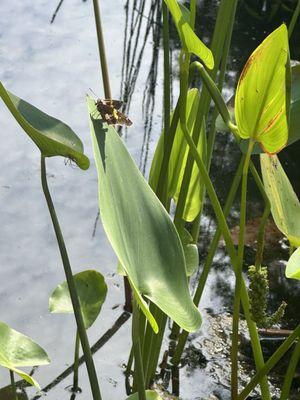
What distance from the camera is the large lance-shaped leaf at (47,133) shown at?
0.88 metres

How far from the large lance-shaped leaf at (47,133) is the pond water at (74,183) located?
59 cm

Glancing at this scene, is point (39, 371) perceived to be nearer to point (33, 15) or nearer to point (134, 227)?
point (134, 227)

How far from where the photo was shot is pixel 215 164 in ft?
7.10

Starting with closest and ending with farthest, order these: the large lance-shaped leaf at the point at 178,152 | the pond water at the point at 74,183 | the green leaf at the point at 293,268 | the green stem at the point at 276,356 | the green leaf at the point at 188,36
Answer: the green leaf at the point at 293,268, the green leaf at the point at 188,36, the green stem at the point at 276,356, the large lance-shaped leaf at the point at 178,152, the pond water at the point at 74,183

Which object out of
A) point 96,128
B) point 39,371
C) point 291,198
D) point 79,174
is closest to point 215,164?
point 79,174

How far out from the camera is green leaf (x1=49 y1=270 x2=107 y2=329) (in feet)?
4.17

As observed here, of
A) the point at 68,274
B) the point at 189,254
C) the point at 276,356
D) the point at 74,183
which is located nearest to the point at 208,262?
the point at 189,254

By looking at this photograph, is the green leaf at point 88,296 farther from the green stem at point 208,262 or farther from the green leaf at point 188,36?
the green leaf at point 188,36

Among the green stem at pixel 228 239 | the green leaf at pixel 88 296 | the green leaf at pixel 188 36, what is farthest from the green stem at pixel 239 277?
the green leaf at pixel 88 296

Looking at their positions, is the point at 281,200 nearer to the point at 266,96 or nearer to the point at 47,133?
the point at 266,96

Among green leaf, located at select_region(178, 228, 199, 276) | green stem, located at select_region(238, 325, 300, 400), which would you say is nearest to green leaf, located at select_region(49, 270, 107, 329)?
green leaf, located at select_region(178, 228, 199, 276)

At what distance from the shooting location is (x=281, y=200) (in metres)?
1.10

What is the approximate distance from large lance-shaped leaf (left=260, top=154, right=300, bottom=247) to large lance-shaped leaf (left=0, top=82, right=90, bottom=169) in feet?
0.88

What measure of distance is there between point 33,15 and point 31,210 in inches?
45.1
